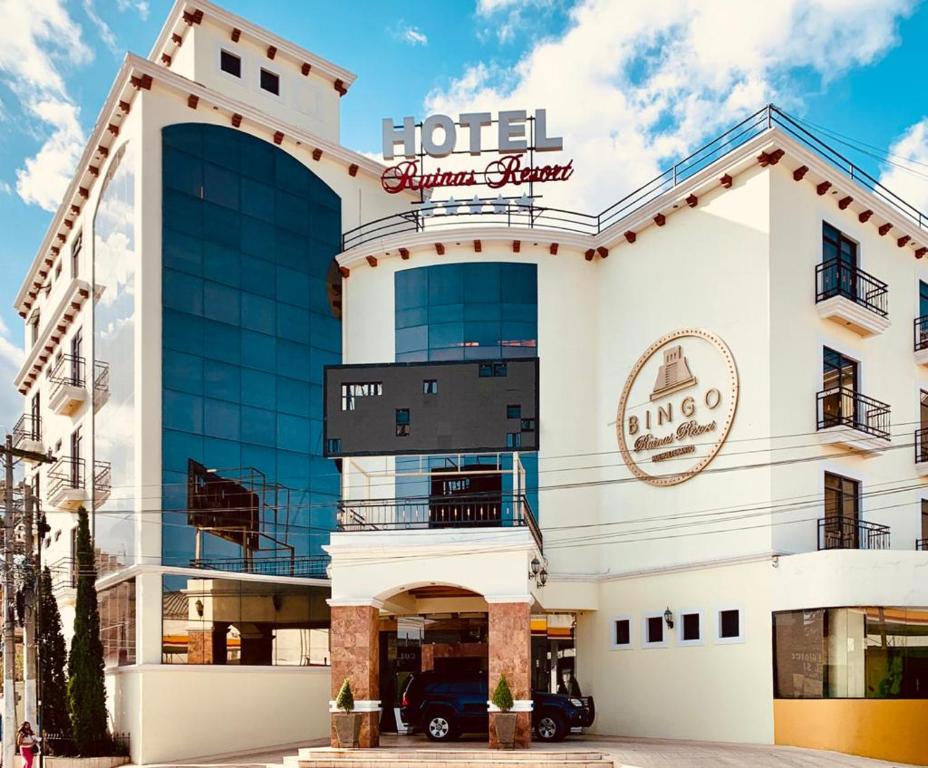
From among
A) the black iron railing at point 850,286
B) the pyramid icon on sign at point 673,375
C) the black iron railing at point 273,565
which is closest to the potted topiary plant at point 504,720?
the black iron railing at point 273,565

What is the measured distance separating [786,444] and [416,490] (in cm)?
1012

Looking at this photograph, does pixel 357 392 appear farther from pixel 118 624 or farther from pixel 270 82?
pixel 270 82

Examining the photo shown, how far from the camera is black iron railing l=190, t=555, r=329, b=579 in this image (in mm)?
29547

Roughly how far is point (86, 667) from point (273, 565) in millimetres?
5319

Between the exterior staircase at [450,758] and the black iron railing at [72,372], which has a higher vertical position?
the black iron railing at [72,372]

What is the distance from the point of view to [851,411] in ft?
95.1

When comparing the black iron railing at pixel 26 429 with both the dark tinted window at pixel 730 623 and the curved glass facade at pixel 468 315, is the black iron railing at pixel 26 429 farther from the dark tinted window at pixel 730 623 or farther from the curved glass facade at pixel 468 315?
the dark tinted window at pixel 730 623

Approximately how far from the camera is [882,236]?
31.0 m

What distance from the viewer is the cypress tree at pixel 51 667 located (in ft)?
95.6

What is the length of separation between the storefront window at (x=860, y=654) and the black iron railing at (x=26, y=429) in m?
29.3

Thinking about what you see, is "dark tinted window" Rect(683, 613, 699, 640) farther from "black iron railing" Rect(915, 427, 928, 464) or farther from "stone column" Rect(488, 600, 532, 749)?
"black iron railing" Rect(915, 427, 928, 464)

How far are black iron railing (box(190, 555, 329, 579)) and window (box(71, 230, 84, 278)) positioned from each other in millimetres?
13631

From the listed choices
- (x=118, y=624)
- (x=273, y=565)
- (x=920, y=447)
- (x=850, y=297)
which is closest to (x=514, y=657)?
(x=273, y=565)

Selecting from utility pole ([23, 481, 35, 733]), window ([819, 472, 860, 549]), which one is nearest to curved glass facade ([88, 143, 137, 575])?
utility pole ([23, 481, 35, 733])
